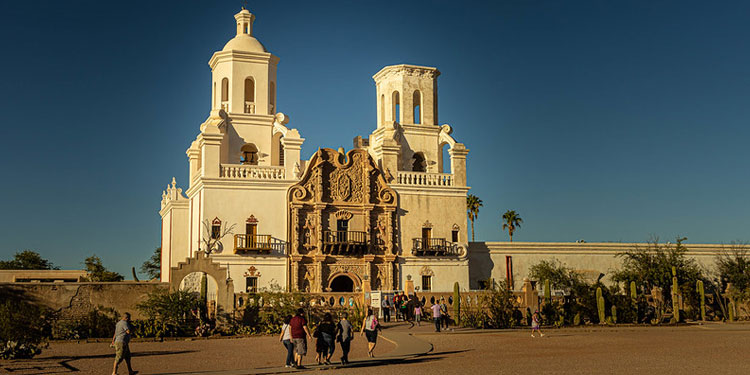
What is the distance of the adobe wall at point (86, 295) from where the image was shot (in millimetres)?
32156

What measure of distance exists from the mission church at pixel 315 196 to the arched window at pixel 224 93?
0.10 m

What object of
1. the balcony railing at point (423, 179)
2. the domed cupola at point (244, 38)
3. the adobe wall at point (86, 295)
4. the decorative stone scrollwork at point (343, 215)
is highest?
the domed cupola at point (244, 38)

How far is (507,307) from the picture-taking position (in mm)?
35531

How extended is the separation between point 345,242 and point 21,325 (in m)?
18.9

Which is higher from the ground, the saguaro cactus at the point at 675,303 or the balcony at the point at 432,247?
the balcony at the point at 432,247

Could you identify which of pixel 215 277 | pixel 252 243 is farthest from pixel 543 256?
pixel 215 277

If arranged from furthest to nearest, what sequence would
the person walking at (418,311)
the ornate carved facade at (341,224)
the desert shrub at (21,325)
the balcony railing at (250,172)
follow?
1. the ornate carved facade at (341,224)
2. the balcony railing at (250,172)
3. the person walking at (418,311)
4. the desert shrub at (21,325)

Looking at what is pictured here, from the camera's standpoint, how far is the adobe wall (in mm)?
32156

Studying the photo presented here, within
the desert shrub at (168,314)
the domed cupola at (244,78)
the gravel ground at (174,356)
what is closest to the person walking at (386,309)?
the gravel ground at (174,356)

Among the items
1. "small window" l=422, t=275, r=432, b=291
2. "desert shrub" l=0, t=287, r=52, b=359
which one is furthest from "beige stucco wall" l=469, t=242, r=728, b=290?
"desert shrub" l=0, t=287, r=52, b=359

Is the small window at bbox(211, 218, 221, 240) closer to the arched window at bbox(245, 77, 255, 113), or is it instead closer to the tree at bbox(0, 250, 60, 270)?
the arched window at bbox(245, 77, 255, 113)

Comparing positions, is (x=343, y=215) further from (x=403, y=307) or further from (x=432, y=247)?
(x=403, y=307)

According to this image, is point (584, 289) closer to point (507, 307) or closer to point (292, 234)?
point (507, 307)

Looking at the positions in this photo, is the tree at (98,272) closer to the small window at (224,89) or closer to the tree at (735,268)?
the small window at (224,89)
